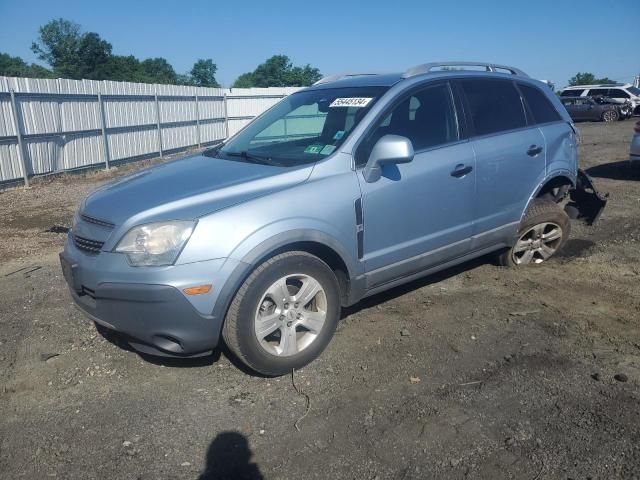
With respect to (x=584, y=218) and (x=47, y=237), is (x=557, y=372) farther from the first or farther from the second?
(x=47, y=237)

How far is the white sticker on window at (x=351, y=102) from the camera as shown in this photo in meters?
3.82

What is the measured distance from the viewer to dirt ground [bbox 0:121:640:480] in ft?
8.44

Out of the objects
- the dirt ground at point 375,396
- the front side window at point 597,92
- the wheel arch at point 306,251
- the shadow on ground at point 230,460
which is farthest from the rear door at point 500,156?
the front side window at point 597,92

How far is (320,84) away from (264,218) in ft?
6.94

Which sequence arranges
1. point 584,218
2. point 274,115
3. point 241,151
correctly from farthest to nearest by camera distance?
point 584,218 → point 274,115 → point 241,151

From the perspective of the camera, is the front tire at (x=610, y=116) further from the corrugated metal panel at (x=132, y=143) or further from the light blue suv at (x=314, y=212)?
the light blue suv at (x=314, y=212)

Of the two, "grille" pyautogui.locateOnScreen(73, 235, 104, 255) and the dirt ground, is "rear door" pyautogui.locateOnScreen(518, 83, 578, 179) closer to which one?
the dirt ground

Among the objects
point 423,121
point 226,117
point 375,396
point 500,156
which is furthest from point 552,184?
point 226,117

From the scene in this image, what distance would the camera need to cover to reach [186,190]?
3223 millimetres

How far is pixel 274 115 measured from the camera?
15.3 ft

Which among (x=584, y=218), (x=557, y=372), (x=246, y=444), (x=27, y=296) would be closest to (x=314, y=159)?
(x=246, y=444)

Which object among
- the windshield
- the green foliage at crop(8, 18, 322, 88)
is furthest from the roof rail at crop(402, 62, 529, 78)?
the green foliage at crop(8, 18, 322, 88)

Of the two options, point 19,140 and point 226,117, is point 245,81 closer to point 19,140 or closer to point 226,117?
point 226,117

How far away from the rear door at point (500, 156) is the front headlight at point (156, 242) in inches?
96.0
